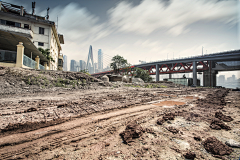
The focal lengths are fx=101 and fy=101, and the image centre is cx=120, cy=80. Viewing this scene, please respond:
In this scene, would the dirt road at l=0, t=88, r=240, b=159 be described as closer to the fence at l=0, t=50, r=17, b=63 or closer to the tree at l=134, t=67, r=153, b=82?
the fence at l=0, t=50, r=17, b=63

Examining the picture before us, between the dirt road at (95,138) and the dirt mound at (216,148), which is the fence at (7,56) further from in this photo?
the dirt mound at (216,148)

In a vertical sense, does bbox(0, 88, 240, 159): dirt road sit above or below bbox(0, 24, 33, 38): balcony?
below

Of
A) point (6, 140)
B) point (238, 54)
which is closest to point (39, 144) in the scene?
point (6, 140)

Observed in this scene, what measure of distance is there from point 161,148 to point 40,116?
11.8 ft

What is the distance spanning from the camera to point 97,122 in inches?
119

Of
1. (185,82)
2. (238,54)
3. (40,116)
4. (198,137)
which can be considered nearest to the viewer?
(198,137)

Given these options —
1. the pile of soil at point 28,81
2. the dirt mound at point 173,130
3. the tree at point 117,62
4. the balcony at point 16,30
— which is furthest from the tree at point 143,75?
the dirt mound at point 173,130

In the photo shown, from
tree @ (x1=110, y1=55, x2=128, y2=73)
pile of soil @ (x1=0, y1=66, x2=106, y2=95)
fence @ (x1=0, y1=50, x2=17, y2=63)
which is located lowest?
pile of soil @ (x1=0, y1=66, x2=106, y2=95)

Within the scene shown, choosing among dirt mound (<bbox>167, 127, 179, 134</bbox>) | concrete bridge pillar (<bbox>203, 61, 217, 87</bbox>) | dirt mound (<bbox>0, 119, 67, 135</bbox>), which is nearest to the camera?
dirt mound (<bbox>0, 119, 67, 135</bbox>)

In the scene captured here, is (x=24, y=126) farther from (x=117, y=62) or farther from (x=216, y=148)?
(x=117, y=62)

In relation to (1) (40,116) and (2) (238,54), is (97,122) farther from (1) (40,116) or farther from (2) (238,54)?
(2) (238,54)

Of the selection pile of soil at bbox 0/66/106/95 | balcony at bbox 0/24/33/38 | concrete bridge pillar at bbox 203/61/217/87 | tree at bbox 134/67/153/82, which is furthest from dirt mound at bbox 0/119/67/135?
concrete bridge pillar at bbox 203/61/217/87

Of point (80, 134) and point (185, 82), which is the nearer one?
point (80, 134)

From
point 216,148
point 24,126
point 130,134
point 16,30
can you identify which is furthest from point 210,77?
point 16,30
